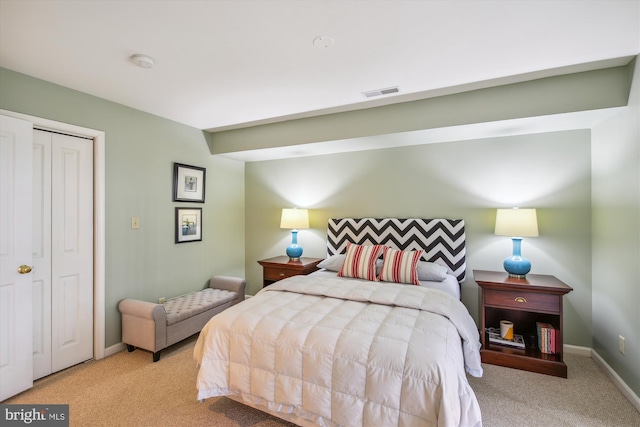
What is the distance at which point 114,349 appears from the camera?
2877 mm

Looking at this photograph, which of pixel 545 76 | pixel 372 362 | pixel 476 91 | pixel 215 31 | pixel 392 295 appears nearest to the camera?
pixel 372 362

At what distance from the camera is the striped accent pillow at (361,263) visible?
2967 mm

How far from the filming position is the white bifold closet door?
2.42m

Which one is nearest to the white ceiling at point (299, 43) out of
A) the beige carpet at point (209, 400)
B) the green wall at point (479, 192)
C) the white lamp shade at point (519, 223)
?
the green wall at point (479, 192)

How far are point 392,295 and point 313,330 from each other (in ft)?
2.55

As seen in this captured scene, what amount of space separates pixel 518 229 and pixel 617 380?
1337 mm

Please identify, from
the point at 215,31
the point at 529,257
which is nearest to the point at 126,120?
the point at 215,31

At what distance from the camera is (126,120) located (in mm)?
3012

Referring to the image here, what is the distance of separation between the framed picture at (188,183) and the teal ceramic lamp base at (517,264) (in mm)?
3675

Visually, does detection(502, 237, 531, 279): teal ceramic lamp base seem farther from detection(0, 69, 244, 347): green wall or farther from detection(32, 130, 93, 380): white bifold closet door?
detection(32, 130, 93, 380): white bifold closet door

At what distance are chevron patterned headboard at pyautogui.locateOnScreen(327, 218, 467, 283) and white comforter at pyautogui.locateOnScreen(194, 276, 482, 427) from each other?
1.10 meters

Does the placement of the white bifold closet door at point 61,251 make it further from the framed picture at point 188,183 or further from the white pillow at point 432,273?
the white pillow at point 432,273

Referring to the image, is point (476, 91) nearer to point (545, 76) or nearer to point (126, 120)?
point (545, 76)

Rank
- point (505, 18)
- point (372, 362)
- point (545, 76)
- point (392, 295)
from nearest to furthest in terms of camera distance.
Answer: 1. point (372, 362)
2. point (505, 18)
3. point (392, 295)
4. point (545, 76)
